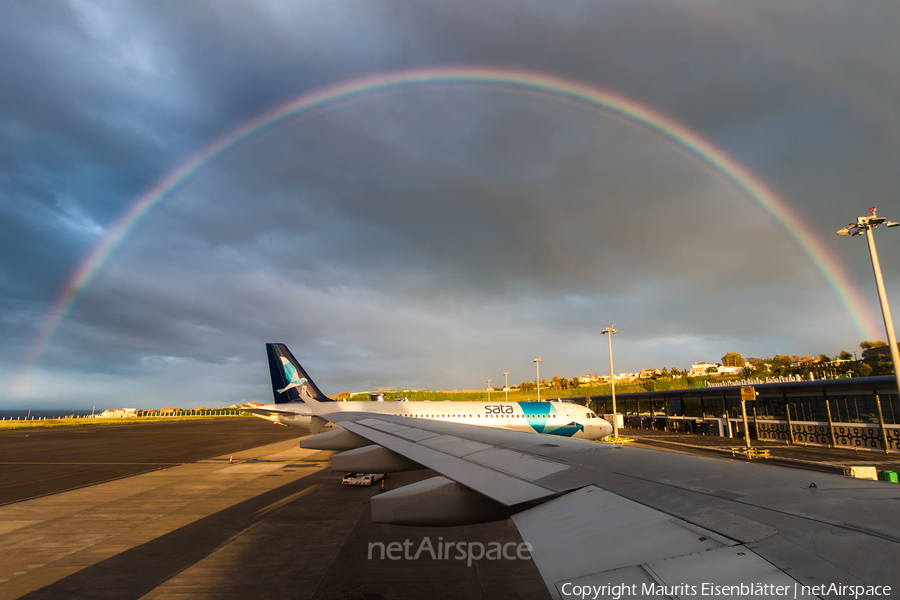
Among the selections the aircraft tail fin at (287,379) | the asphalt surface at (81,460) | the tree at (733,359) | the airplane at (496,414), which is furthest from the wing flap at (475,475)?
the tree at (733,359)

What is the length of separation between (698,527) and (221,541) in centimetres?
1411

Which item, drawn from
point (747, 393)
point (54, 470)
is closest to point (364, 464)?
point (54, 470)

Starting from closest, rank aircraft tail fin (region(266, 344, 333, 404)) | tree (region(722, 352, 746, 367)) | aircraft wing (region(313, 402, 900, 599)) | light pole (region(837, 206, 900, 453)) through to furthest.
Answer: aircraft wing (region(313, 402, 900, 599)) → light pole (region(837, 206, 900, 453)) → aircraft tail fin (region(266, 344, 333, 404)) → tree (region(722, 352, 746, 367))

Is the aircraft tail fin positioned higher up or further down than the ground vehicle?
higher up

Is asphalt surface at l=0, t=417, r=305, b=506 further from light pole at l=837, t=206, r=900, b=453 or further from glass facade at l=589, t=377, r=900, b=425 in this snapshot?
glass facade at l=589, t=377, r=900, b=425

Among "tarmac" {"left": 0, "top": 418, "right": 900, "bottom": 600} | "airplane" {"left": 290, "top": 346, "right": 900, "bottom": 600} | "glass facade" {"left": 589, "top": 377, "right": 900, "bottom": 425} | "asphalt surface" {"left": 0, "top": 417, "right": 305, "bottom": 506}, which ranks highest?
"airplane" {"left": 290, "top": 346, "right": 900, "bottom": 600}

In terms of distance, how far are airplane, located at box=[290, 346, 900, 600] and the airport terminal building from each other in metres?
38.4

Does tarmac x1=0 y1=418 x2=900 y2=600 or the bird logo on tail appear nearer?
tarmac x1=0 y1=418 x2=900 y2=600

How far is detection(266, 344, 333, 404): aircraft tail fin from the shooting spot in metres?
31.3

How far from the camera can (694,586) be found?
1.81m

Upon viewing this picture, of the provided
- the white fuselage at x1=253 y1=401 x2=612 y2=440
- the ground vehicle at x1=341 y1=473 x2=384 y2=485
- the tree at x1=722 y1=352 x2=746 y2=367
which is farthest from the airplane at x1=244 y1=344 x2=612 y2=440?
A: the tree at x1=722 y1=352 x2=746 y2=367

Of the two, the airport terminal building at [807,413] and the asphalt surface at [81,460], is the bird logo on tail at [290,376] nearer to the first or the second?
the asphalt surface at [81,460]

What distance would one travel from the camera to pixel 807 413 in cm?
3597

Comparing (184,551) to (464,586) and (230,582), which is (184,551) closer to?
(230,582)
